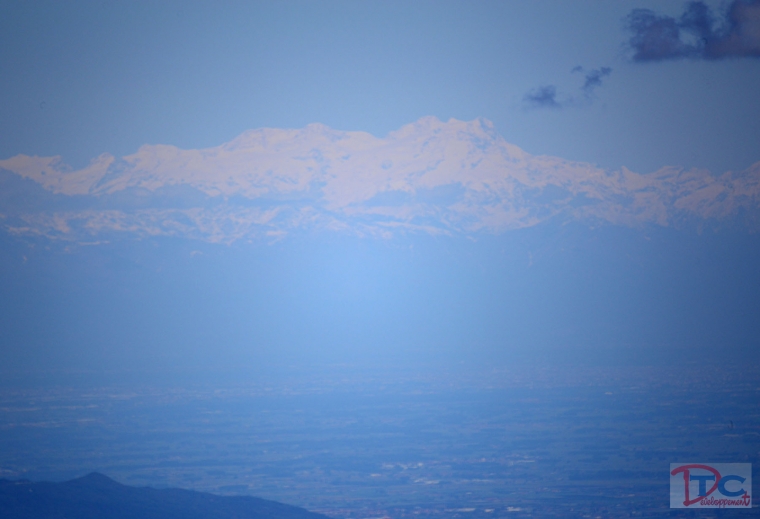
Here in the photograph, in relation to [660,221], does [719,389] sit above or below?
below

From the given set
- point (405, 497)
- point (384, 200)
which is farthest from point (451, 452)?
point (384, 200)

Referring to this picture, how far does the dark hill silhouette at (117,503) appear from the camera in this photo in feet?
26.7

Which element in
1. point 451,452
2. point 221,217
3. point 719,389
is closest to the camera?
point 451,452

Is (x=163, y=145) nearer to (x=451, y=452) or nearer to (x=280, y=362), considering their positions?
(x=280, y=362)

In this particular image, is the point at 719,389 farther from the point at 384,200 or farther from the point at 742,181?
the point at 384,200

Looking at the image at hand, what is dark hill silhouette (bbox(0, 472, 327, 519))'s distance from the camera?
26.7 feet

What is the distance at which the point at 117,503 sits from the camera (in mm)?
8398

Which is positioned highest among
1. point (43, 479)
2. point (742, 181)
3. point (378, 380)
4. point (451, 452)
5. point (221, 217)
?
point (742, 181)

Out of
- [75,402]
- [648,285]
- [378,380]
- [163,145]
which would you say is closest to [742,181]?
[648,285]

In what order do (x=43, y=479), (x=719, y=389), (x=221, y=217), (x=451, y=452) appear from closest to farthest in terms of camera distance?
(x=43, y=479)
(x=451, y=452)
(x=719, y=389)
(x=221, y=217)

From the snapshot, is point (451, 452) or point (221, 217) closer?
point (451, 452)

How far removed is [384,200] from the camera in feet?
34.1

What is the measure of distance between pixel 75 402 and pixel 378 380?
4060mm

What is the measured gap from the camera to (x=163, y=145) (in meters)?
9.55
